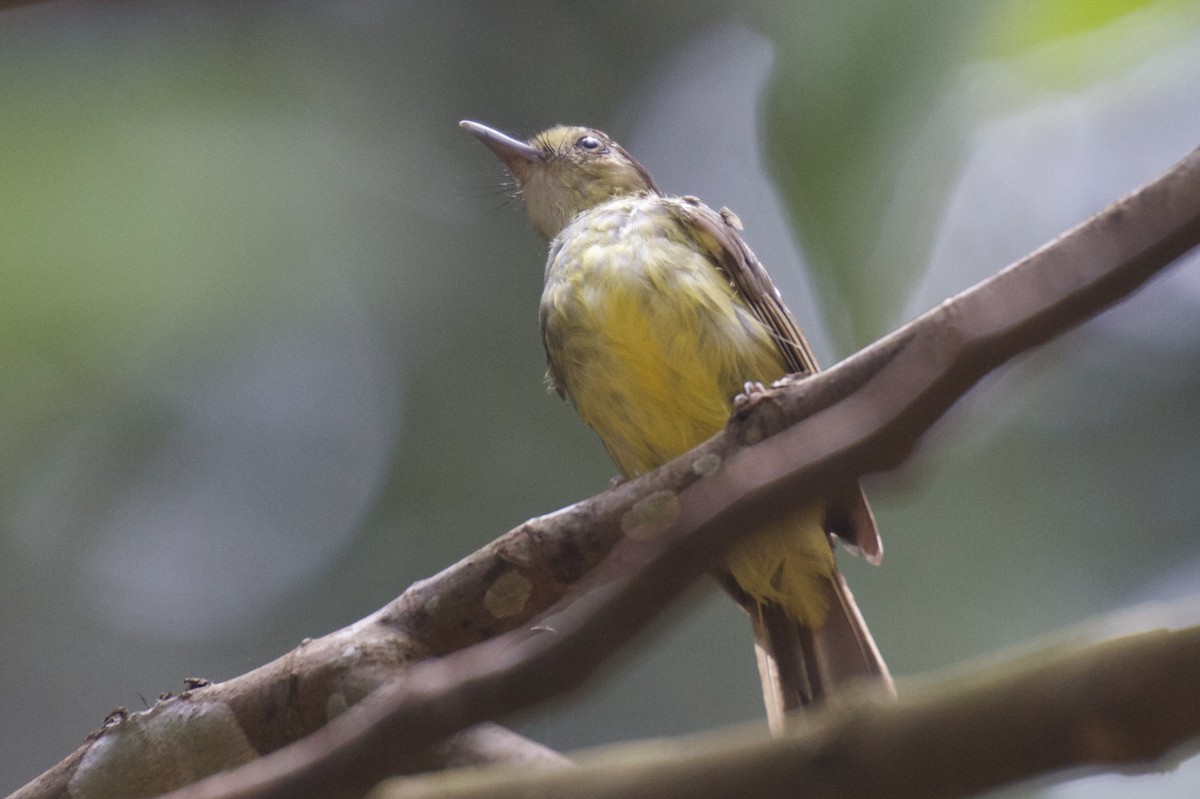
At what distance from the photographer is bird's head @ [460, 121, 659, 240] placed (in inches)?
190

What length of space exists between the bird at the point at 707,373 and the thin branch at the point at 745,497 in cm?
209

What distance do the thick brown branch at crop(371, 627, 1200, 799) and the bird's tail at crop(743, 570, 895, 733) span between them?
228 cm

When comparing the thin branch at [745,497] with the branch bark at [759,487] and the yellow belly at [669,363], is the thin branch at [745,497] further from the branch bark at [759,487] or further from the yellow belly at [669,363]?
the yellow belly at [669,363]

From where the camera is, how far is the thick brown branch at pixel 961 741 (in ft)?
3.38

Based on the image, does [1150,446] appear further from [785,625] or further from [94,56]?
[94,56]

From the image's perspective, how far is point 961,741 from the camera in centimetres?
104

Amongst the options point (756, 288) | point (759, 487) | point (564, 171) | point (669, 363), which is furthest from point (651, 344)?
point (759, 487)

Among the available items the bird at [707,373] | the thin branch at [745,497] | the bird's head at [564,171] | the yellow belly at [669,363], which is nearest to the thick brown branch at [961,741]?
the thin branch at [745,497]

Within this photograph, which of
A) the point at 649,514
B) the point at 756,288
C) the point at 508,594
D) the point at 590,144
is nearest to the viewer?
the point at 649,514

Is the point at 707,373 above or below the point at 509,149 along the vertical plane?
below

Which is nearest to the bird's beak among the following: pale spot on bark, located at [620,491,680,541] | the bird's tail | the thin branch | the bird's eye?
the bird's eye

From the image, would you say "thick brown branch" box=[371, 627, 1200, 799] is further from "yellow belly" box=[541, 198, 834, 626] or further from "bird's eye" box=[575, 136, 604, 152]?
"bird's eye" box=[575, 136, 604, 152]

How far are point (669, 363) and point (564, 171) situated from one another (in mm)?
1603

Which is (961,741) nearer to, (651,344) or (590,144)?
(651,344)
